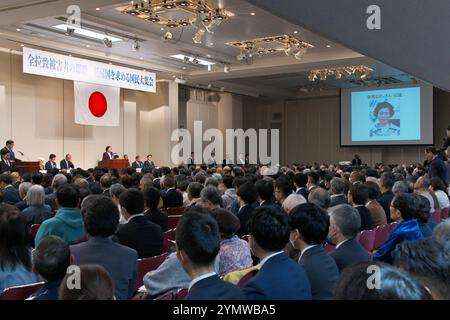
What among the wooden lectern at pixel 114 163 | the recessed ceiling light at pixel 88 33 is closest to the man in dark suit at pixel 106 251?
the recessed ceiling light at pixel 88 33

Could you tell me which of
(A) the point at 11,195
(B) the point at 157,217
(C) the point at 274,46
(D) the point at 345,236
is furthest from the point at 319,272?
(C) the point at 274,46

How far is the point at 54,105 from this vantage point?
14094 millimetres

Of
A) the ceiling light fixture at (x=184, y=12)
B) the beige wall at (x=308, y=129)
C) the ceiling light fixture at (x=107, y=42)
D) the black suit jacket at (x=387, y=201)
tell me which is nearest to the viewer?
the black suit jacket at (x=387, y=201)

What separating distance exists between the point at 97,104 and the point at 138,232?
11.1 meters

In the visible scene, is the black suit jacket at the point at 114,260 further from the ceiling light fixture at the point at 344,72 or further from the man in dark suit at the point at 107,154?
the ceiling light fixture at the point at 344,72

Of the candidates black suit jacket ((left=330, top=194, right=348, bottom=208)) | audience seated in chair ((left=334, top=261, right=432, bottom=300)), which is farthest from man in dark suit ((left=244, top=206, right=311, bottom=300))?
black suit jacket ((left=330, top=194, right=348, bottom=208))

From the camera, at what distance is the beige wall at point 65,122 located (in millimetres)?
12938

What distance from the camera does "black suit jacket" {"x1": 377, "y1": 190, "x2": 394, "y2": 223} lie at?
5.83 meters

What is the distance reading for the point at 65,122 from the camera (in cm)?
1442

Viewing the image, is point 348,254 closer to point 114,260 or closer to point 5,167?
point 114,260

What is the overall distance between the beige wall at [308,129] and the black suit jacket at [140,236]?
18980 mm

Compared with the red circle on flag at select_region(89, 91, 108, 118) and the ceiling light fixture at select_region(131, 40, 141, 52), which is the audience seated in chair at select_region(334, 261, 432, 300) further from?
the red circle on flag at select_region(89, 91, 108, 118)

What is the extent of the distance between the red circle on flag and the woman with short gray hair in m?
9.59
